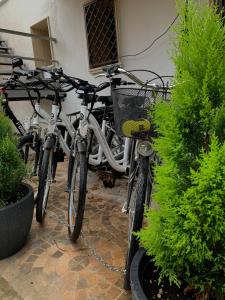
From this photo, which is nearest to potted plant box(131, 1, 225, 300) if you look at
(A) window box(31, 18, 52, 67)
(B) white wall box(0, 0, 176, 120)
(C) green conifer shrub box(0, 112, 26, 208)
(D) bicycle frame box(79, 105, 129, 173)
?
(D) bicycle frame box(79, 105, 129, 173)

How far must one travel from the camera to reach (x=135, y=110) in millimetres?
1583

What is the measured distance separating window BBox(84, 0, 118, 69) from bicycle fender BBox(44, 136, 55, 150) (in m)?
2.16

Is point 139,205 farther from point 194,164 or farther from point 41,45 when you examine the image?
point 41,45

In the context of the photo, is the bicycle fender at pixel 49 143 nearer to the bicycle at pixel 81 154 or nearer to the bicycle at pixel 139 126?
the bicycle at pixel 81 154

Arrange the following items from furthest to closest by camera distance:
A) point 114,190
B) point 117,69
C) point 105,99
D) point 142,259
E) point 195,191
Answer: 1. point 114,190
2. point 105,99
3. point 117,69
4. point 142,259
5. point 195,191

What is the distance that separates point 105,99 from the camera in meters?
3.03

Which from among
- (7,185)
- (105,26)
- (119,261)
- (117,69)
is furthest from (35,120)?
(105,26)

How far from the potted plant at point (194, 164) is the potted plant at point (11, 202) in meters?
1.39

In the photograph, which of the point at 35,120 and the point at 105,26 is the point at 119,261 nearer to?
the point at 35,120

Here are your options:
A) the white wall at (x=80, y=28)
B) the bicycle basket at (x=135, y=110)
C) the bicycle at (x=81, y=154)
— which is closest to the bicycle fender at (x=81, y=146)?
the bicycle at (x=81, y=154)

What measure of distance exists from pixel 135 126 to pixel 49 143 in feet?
3.89

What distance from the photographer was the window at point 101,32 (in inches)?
163

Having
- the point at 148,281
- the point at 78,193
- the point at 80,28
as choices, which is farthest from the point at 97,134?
the point at 80,28

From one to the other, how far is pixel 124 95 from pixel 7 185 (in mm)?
1305
